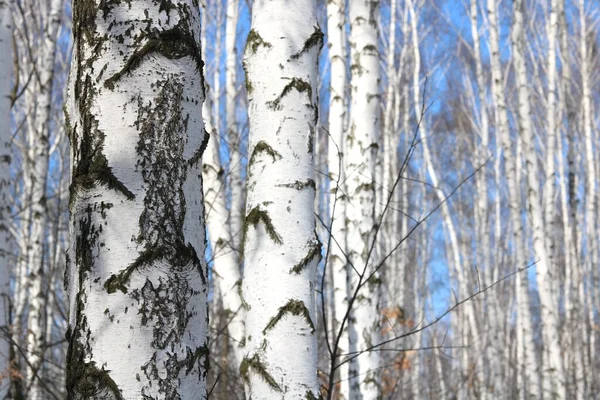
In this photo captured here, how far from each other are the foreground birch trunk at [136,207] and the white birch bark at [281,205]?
631mm

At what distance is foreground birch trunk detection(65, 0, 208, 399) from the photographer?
97 cm

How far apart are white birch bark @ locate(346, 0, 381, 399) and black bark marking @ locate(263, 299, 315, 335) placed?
2287mm

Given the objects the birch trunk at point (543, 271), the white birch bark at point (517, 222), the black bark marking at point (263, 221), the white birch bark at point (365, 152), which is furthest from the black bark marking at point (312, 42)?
the white birch bark at point (517, 222)

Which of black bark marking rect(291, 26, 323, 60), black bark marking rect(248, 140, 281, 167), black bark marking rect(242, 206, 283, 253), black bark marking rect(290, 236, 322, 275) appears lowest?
black bark marking rect(290, 236, 322, 275)

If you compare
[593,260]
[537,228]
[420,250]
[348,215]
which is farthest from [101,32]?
[420,250]

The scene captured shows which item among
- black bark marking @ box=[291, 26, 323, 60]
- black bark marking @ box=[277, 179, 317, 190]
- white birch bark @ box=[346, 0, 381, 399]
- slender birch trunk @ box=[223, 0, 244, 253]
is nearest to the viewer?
black bark marking @ box=[277, 179, 317, 190]

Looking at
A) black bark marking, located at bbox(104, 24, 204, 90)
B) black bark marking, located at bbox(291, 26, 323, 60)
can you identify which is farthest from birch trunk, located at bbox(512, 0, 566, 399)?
black bark marking, located at bbox(104, 24, 204, 90)

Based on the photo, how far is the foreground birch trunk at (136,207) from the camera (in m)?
0.97

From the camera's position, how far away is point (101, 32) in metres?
1.06

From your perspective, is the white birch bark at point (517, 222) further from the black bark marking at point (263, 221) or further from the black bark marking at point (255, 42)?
the black bark marking at point (263, 221)

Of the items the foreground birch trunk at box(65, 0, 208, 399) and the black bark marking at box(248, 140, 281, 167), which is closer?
the foreground birch trunk at box(65, 0, 208, 399)

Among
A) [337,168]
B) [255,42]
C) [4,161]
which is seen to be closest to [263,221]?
A: [255,42]

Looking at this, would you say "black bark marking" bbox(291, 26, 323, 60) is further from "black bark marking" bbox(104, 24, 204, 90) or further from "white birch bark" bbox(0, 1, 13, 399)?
"white birch bark" bbox(0, 1, 13, 399)

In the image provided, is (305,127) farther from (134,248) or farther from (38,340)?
(38,340)
